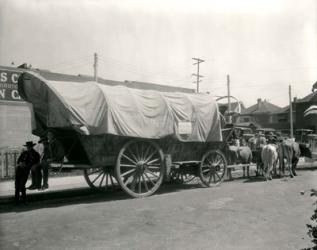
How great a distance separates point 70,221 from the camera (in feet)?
25.5

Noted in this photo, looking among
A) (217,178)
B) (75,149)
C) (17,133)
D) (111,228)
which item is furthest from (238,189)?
(17,133)

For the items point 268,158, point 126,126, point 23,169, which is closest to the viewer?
point 23,169

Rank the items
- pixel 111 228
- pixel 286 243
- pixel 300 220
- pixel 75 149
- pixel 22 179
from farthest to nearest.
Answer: pixel 75 149
pixel 22 179
pixel 300 220
pixel 111 228
pixel 286 243

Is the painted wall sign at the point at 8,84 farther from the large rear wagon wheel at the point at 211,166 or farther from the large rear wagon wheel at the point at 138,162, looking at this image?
the large rear wagon wheel at the point at 138,162

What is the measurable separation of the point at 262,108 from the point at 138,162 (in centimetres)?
7417

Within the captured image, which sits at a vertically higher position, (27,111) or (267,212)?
(27,111)

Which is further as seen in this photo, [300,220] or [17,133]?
[17,133]

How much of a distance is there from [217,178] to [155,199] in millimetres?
4472

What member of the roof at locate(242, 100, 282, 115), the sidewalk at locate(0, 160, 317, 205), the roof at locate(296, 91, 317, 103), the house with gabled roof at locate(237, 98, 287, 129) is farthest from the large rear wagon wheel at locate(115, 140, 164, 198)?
the roof at locate(242, 100, 282, 115)

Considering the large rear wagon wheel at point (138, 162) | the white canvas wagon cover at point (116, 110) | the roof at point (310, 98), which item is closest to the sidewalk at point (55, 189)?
the white canvas wagon cover at point (116, 110)

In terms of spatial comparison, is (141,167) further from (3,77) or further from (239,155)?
(3,77)

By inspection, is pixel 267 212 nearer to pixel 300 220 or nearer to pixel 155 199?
pixel 300 220

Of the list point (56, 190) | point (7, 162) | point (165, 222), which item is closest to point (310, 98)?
point (7, 162)

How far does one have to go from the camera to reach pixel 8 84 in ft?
87.4
